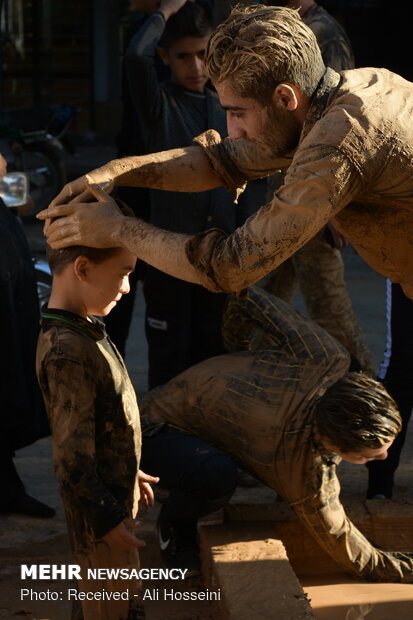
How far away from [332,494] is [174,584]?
0.67 metres

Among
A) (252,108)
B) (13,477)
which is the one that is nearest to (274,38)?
(252,108)

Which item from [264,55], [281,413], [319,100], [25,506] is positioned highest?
[264,55]

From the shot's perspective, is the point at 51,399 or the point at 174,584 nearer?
the point at 51,399

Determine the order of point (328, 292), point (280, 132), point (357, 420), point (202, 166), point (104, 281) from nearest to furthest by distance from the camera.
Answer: point (280, 132) → point (104, 281) → point (357, 420) → point (202, 166) → point (328, 292)

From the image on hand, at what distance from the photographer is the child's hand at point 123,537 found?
2938 millimetres

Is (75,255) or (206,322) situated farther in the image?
(206,322)

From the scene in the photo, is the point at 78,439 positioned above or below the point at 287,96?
below

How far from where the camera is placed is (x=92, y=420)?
3037 millimetres

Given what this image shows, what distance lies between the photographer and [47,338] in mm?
3088

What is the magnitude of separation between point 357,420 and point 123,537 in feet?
3.17

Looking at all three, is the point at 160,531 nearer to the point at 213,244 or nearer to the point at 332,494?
the point at 332,494

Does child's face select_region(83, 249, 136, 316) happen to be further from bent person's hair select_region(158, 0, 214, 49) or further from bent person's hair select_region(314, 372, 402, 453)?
bent person's hair select_region(158, 0, 214, 49)

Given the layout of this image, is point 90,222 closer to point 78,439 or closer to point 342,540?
point 78,439

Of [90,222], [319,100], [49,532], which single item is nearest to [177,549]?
[49,532]
